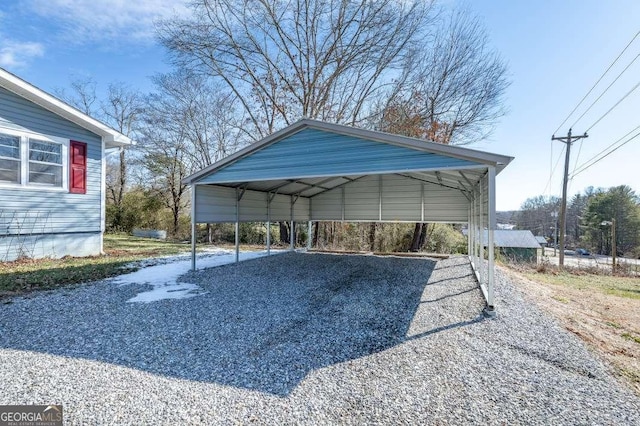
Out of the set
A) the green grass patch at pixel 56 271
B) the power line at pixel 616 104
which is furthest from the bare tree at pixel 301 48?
the green grass patch at pixel 56 271

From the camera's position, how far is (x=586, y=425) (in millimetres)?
2090

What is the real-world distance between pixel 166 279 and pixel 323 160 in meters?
4.07

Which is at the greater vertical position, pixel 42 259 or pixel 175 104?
pixel 175 104

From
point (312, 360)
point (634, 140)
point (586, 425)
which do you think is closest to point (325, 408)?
point (312, 360)

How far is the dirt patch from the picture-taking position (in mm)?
3238

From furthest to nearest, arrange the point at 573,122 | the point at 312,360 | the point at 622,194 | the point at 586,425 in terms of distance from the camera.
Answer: the point at 622,194
the point at 573,122
the point at 312,360
the point at 586,425

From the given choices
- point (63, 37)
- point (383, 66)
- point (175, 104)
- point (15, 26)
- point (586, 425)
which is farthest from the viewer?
Result: point (175, 104)

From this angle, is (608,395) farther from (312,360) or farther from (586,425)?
(312,360)

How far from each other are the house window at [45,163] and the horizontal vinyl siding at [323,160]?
14.8ft

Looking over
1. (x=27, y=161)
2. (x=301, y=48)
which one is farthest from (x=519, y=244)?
(x=27, y=161)

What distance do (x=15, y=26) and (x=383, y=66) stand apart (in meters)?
12.8

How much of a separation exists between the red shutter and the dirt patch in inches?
444

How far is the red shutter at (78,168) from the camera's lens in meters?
8.38

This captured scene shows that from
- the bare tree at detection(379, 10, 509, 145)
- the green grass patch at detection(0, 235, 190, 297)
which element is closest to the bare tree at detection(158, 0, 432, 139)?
the bare tree at detection(379, 10, 509, 145)
